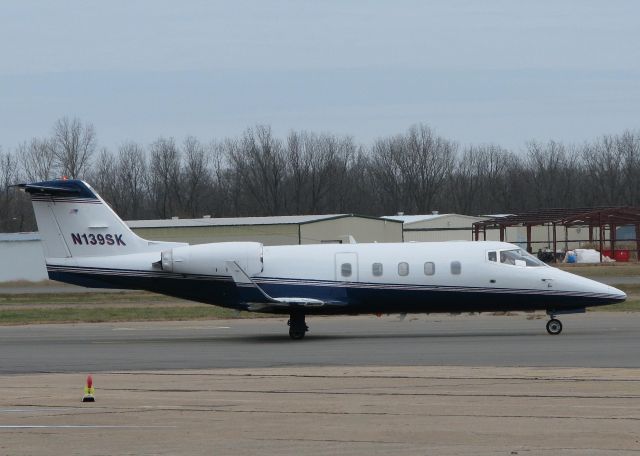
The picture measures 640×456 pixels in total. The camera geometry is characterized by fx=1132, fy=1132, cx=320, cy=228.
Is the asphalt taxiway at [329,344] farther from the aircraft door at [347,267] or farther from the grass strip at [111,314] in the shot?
the grass strip at [111,314]

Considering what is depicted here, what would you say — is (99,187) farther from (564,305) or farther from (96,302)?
(564,305)

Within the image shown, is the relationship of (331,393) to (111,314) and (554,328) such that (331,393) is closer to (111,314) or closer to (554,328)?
(554,328)

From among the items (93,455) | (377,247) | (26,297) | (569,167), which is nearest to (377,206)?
(569,167)

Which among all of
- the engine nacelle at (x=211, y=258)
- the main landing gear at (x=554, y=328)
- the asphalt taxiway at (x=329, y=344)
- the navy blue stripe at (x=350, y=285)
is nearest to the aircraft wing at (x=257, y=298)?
the engine nacelle at (x=211, y=258)

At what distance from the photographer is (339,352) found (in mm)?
24453

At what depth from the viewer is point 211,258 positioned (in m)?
28.0

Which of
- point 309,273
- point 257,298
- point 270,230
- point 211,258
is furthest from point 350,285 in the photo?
point 270,230

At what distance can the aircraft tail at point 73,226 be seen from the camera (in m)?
28.6

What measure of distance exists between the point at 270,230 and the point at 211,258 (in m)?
46.4

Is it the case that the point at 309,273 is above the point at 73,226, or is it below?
below

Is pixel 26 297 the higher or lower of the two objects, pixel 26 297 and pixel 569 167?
the lower

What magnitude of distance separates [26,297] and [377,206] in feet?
234

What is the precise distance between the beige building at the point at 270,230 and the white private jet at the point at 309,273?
4525cm

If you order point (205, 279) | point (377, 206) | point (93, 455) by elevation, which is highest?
point (377, 206)
